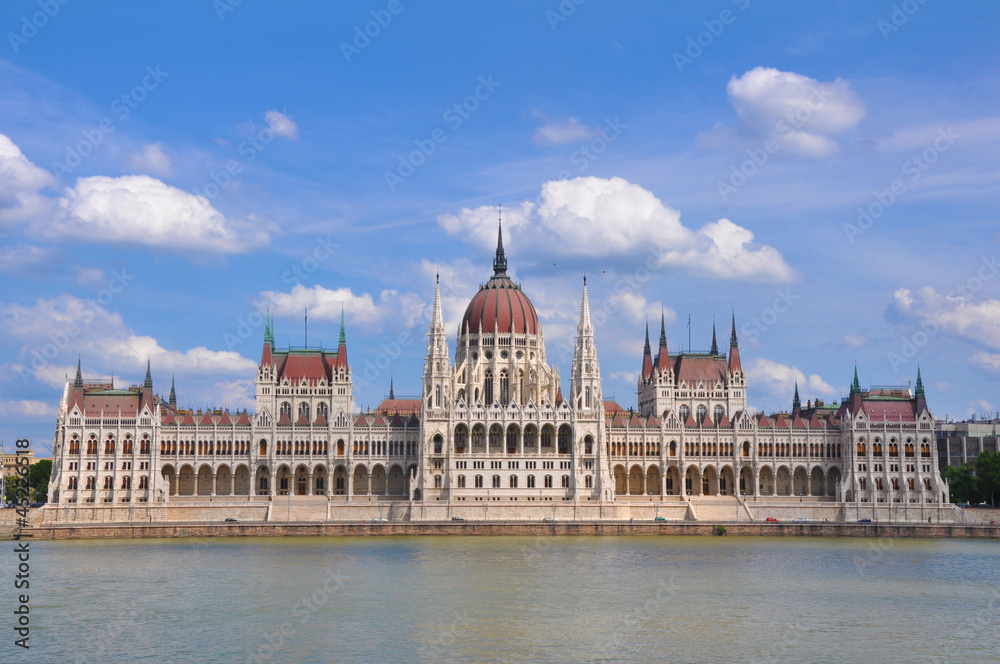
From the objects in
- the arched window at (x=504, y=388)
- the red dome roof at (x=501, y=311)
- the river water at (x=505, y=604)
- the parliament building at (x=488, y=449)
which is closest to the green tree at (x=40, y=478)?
the parliament building at (x=488, y=449)

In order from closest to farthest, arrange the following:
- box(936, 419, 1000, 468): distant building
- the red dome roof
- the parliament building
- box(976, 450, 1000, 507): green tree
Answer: the parliament building < box(976, 450, 1000, 507): green tree < the red dome roof < box(936, 419, 1000, 468): distant building

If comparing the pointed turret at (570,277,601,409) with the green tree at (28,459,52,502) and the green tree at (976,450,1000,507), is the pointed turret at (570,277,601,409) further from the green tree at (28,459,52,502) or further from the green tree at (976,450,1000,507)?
the green tree at (28,459,52,502)

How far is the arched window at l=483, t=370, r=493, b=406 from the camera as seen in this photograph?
446 feet

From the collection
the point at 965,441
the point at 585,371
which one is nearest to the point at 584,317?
the point at 585,371

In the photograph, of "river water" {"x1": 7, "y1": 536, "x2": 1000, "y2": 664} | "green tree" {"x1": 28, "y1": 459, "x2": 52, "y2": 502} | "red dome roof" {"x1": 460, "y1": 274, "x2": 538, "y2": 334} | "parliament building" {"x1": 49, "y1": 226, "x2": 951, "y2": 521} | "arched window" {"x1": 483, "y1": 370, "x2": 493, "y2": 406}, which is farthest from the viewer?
"green tree" {"x1": 28, "y1": 459, "x2": 52, "y2": 502}

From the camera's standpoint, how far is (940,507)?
411 ft

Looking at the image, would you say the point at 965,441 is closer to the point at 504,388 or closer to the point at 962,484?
the point at 962,484

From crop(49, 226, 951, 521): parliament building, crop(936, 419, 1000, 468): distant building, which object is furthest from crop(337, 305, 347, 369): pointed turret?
crop(936, 419, 1000, 468): distant building

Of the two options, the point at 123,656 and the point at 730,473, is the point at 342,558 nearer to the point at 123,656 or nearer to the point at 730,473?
the point at 123,656

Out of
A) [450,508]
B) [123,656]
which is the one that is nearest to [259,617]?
[123,656]

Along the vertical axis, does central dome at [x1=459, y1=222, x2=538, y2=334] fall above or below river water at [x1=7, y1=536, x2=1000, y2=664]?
above

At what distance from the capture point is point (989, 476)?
423 feet

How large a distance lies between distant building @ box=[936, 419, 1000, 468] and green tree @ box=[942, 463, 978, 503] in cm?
2296

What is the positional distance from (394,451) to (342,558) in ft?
146
